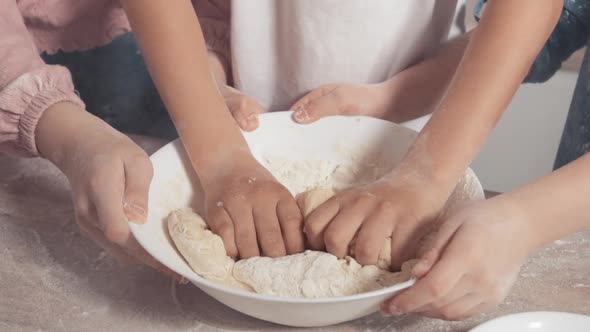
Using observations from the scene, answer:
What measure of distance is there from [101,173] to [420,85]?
442 mm

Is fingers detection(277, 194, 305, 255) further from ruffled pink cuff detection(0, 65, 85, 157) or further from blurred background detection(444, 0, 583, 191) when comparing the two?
blurred background detection(444, 0, 583, 191)

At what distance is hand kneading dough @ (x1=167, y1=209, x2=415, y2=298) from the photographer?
1.96 feet

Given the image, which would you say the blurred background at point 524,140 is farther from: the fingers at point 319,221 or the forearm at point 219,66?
the fingers at point 319,221

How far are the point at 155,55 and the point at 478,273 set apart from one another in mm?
417

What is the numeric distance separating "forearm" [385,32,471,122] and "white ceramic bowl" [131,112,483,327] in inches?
4.9

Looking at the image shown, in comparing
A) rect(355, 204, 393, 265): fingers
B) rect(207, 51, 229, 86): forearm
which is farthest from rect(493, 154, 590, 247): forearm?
rect(207, 51, 229, 86): forearm

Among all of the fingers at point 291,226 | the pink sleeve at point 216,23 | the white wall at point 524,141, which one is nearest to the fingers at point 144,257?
the fingers at point 291,226

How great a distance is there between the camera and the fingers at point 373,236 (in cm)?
61

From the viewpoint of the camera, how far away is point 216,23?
101 cm

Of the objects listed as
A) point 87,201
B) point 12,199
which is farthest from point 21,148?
point 87,201

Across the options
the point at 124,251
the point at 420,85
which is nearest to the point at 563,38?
the point at 420,85

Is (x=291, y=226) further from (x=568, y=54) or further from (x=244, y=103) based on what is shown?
(x=568, y=54)

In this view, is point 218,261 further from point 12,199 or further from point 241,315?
point 12,199

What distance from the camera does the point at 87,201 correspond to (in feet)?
2.17
